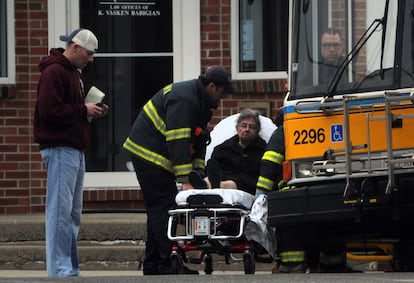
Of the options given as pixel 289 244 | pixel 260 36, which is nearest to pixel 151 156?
pixel 289 244

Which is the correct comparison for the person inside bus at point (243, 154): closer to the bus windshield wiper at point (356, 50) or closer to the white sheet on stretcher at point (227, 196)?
the white sheet on stretcher at point (227, 196)

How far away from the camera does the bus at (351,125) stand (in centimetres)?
1222

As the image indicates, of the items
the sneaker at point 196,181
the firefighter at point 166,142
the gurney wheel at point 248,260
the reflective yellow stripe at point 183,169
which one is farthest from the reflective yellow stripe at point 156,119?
the gurney wheel at point 248,260

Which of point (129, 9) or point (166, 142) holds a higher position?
point (129, 9)

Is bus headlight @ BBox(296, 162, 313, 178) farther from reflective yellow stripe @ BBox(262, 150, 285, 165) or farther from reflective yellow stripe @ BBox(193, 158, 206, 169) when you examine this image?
reflective yellow stripe @ BBox(193, 158, 206, 169)

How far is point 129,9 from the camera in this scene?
17234mm

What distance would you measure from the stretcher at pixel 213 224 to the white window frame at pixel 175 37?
3995 mm

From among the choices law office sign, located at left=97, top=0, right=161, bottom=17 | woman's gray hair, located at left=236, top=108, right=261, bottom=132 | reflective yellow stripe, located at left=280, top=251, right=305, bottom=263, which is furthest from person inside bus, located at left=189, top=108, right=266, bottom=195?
law office sign, located at left=97, top=0, right=161, bottom=17

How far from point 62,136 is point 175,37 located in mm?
4506

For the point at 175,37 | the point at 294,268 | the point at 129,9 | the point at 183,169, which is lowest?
the point at 294,268

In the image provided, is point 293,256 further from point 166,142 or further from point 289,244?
point 166,142

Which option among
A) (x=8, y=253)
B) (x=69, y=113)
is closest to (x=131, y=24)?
(x=8, y=253)

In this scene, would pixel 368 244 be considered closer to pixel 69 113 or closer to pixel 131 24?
pixel 69 113

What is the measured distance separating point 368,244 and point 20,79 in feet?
16.3
